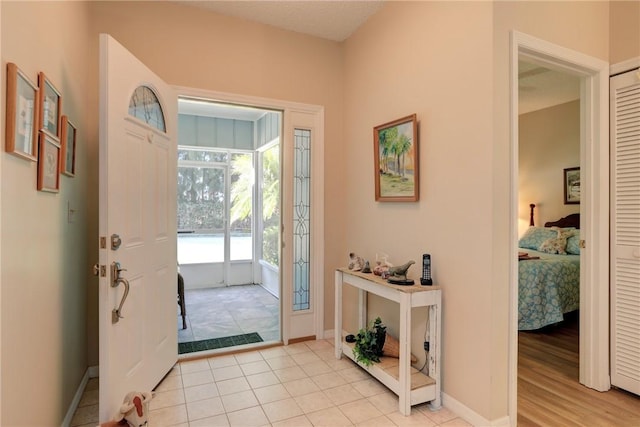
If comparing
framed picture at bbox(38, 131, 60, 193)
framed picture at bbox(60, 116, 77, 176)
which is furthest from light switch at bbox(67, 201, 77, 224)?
framed picture at bbox(38, 131, 60, 193)

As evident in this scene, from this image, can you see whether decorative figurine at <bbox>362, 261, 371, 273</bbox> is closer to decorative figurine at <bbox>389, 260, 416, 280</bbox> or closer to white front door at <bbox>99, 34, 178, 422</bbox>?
decorative figurine at <bbox>389, 260, 416, 280</bbox>

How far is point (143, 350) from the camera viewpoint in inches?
91.6

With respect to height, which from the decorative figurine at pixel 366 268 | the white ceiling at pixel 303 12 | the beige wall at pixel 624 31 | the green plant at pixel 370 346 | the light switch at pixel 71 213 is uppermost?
the white ceiling at pixel 303 12

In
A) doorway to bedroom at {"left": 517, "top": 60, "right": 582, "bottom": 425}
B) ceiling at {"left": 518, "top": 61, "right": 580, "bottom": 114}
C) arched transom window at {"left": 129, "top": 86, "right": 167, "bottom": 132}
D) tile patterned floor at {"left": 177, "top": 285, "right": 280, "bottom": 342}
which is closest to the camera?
arched transom window at {"left": 129, "top": 86, "right": 167, "bottom": 132}

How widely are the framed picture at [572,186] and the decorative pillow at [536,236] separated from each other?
19.7 inches

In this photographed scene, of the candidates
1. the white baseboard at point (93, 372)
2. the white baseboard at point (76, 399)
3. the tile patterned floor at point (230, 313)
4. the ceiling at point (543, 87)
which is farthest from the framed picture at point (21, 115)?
the ceiling at point (543, 87)

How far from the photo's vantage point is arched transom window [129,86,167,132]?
7.46ft


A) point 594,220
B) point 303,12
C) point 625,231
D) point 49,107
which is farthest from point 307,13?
point 625,231

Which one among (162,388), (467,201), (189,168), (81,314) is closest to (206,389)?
(162,388)

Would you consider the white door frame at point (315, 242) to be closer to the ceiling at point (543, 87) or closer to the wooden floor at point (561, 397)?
the wooden floor at point (561, 397)

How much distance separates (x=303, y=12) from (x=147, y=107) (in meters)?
1.53

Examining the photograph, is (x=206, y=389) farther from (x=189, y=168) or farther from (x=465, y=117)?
(x=189, y=168)

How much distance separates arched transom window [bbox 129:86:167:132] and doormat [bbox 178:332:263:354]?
192 centimetres

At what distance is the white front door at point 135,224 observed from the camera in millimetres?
1929
